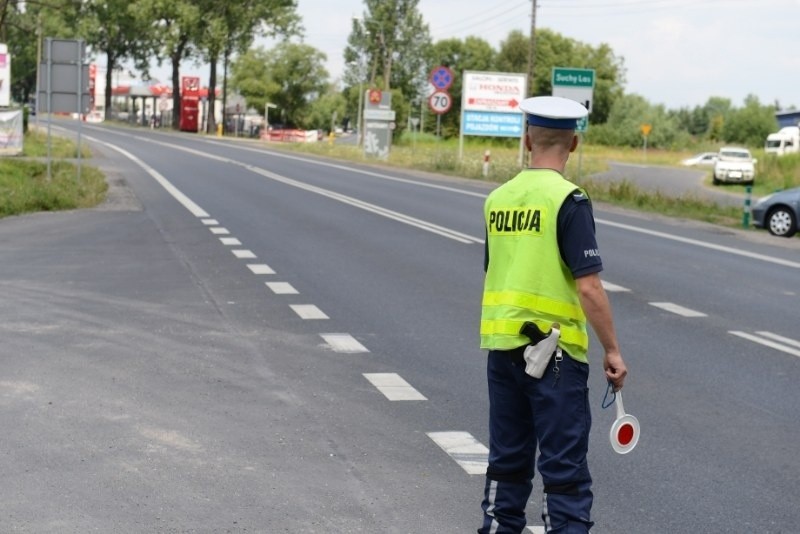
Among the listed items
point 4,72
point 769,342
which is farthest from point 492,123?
point 769,342

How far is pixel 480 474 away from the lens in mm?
6207

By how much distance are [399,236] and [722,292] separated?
6295 millimetres

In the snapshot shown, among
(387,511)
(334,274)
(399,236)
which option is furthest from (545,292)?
(399,236)

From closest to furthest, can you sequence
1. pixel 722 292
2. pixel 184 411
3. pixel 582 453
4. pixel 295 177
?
pixel 582 453 < pixel 184 411 < pixel 722 292 < pixel 295 177

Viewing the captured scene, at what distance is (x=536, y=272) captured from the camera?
14.4 ft

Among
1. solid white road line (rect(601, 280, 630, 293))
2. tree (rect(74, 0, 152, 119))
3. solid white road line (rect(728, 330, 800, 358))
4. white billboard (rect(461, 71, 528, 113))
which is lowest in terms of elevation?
solid white road line (rect(601, 280, 630, 293))

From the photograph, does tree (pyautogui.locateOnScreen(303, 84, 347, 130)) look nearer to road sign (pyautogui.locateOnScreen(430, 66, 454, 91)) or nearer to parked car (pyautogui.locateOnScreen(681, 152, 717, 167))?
parked car (pyautogui.locateOnScreen(681, 152, 717, 167))

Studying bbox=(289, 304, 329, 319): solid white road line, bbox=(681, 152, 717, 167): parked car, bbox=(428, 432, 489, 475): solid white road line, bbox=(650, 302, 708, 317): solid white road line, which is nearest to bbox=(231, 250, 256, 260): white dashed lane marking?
bbox=(289, 304, 329, 319): solid white road line

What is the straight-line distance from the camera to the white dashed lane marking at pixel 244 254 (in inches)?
625

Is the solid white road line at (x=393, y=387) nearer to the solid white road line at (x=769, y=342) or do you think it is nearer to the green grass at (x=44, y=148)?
the solid white road line at (x=769, y=342)

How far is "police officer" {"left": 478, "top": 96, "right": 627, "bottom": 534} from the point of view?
170 inches

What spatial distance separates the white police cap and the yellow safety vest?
0.16m


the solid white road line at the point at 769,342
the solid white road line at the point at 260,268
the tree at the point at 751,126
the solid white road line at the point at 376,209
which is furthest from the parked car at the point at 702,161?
the solid white road line at the point at 769,342

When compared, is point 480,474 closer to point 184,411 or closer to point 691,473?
point 691,473
